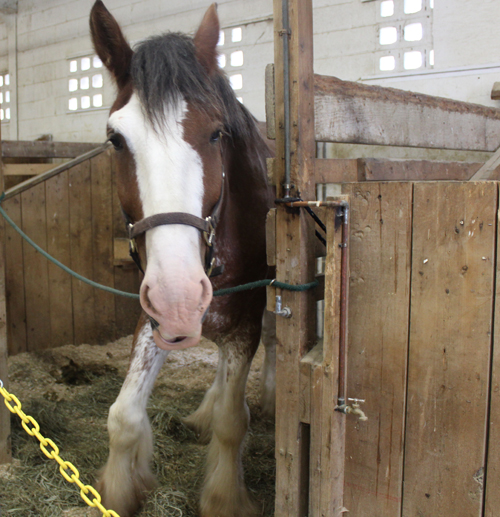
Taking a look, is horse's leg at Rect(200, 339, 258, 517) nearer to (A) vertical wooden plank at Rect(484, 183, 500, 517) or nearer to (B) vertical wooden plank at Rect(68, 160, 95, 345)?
(A) vertical wooden plank at Rect(484, 183, 500, 517)

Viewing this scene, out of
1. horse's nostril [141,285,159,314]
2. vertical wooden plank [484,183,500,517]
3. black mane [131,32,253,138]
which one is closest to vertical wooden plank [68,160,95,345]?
black mane [131,32,253,138]

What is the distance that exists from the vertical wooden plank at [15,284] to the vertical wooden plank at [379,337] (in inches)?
105

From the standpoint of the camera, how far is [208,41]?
1.62 m

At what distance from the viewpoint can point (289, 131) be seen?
1269 mm

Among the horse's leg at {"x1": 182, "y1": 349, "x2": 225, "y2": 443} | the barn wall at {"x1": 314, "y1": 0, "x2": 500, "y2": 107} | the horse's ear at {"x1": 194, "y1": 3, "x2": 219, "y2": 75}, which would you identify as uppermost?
the barn wall at {"x1": 314, "y1": 0, "x2": 500, "y2": 107}

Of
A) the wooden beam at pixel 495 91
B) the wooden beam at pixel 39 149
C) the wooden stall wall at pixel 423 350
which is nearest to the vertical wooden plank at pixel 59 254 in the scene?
the wooden beam at pixel 39 149

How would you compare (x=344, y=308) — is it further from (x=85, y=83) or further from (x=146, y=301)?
(x=85, y=83)

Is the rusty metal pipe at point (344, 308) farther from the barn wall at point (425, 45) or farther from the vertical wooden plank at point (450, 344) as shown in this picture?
the barn wall at point (425, 45)

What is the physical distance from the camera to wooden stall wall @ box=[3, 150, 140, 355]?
329 centimetres

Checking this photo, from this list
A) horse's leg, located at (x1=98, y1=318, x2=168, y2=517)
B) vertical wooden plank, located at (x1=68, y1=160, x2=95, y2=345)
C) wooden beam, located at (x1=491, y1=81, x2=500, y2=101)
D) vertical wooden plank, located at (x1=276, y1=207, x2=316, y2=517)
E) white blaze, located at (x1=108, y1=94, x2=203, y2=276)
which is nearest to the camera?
white blaze, located at (x1=108, y1=94, x2=203, y2=276)

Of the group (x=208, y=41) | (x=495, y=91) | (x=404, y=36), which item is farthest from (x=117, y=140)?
(x=404, y=36)

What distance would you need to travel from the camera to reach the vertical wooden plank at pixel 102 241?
11.7ft

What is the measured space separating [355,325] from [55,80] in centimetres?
636

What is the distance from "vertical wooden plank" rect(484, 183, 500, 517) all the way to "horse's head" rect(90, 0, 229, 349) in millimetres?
720
